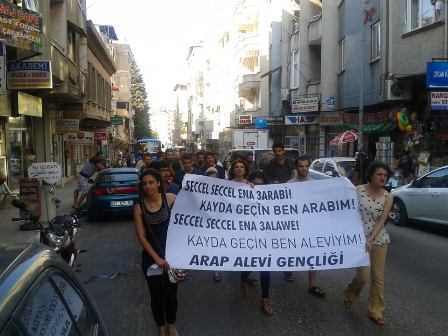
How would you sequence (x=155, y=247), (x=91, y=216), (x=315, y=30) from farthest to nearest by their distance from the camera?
(x=315, y=30) < (x=91, y=216) < (x=155, y=247)

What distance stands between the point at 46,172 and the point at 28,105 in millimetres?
5928

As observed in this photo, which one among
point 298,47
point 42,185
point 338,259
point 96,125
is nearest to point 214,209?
point 338,259

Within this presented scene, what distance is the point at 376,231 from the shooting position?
17.6 feet

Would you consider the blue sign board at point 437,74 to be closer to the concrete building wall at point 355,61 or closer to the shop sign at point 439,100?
the shop sign at point 439,100

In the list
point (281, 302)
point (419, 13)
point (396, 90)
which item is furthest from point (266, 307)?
point (419, 13)

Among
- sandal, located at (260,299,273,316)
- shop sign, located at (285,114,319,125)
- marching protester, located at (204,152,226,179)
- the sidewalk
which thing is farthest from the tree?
sandal, located at (260,299,273,316)

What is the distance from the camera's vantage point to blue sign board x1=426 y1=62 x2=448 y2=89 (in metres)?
15.0

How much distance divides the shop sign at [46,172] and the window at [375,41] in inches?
585

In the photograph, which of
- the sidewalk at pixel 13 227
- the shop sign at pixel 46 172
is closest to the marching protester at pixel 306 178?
the sidewalk at pixel 13 227

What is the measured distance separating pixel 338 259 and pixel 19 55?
12635 mm

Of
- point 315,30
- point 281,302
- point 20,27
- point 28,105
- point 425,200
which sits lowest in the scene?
point 281,302

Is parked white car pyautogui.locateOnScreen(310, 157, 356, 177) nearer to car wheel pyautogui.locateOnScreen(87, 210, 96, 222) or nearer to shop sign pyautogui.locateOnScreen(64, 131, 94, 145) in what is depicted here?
car wheel pyautogui.locateOnScreen(87, 210, 96, 222)

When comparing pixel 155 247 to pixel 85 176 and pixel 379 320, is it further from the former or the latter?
pixel 85 176

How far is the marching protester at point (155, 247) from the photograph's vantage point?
471 cm
